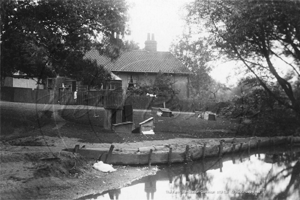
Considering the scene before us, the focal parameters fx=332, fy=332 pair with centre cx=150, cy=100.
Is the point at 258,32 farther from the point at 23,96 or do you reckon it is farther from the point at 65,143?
the point at 23,96

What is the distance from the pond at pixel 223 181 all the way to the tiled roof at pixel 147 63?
712cm

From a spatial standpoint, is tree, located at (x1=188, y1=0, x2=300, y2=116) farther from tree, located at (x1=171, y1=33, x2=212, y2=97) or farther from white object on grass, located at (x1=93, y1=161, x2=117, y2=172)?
white object on grass, located at (x1=93, y1=161, x2=117, y2=172)

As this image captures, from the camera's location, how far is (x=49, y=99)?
23.5 meters

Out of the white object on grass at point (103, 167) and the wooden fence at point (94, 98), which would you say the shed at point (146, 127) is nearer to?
the wooden fence at point (94, 98)

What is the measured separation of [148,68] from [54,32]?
11223 millimetres

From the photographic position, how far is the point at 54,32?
1362 cm

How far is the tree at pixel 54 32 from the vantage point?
12641 millimetres

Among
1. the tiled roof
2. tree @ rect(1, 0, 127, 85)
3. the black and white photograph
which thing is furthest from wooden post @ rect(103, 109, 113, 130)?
the tiled roof

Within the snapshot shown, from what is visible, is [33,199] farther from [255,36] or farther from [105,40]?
[255,36]

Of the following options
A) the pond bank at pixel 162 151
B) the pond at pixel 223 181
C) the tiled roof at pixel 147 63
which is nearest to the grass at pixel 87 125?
the pond bank at pixel 162 151

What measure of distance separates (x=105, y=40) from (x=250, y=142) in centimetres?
971

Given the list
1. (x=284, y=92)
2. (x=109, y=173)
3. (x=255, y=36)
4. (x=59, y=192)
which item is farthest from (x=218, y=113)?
(x=59, y=192)

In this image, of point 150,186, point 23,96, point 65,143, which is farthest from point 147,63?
point 150,186

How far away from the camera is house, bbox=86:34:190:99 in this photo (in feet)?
Answer: 69.9
